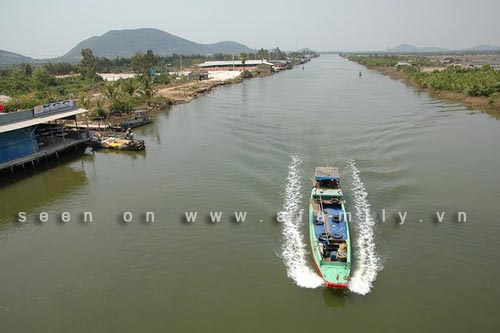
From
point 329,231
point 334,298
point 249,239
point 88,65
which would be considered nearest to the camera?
point 334,298

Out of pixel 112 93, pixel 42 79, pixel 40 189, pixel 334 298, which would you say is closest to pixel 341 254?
pixel 334 298

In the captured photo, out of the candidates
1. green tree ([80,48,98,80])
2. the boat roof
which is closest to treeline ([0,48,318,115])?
green tree ([80,48,98,80])

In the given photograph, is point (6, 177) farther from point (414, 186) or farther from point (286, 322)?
point (414, 186)

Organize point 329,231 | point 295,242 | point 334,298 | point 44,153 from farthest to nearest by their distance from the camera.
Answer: point 44,153, point 295,242, point 329,231, point 334,298

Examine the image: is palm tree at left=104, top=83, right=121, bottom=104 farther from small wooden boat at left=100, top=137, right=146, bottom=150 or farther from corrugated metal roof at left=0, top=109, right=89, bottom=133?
corrugated metal roof at left=0, top=109, right=89, bottom=133

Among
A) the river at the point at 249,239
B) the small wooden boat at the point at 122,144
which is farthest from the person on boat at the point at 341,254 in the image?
the small wooden boat at the point at 122,144

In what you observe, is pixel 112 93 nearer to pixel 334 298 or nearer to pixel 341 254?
pixel 341 254
